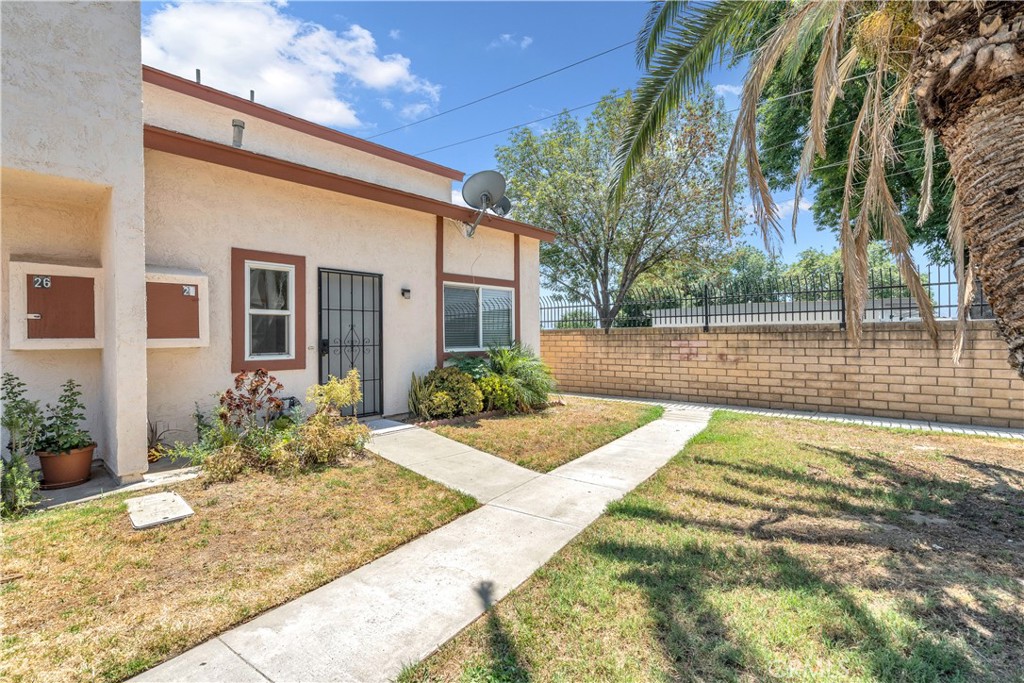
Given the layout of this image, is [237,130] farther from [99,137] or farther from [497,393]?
[497,393]

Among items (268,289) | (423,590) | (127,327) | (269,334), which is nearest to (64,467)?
(127,327)

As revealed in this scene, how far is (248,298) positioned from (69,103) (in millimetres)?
2710

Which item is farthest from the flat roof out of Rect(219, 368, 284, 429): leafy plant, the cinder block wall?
the cinder block wall

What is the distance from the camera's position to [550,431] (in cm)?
745

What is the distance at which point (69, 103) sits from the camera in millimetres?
4297

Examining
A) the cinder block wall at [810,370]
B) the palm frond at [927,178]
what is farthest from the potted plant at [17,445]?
the cinder block wall at [810,370]

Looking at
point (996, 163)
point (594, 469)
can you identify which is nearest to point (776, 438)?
point (594, 469)

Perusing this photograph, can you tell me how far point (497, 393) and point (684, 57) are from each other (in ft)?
19.4

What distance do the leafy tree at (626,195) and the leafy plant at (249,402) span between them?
29.3 ft

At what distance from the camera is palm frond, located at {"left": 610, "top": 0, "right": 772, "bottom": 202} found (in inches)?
198

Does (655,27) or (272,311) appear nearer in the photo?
(655,27)

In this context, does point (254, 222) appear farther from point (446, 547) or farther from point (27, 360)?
point (446, 547)

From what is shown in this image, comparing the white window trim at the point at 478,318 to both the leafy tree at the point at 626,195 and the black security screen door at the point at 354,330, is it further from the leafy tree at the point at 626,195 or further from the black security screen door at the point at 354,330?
the leafy tree at the point at 626,195

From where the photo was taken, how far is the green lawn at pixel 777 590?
89.5 inches
